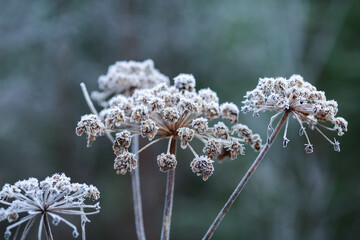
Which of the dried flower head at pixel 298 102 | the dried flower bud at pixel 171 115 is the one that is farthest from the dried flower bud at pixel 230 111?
the dried flower bud at pixel 171 115

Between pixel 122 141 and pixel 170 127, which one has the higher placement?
pixel 170 127

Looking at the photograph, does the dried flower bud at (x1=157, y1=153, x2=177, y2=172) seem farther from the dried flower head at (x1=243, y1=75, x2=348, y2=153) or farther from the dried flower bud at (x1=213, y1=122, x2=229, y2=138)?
the dried flower head at (x1=243, y1=75, x2=348, y2=153)

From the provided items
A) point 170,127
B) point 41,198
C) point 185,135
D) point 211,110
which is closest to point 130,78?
point 170,127

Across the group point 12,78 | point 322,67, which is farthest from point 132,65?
point 12,78

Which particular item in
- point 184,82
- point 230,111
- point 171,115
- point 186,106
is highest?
point 184,82

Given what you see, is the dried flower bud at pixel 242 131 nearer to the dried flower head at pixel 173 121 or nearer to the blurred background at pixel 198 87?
the dried flower head at pixel 173 121

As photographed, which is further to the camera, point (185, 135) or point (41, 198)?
point (185, 135)

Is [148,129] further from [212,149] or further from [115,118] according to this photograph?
[212,149]

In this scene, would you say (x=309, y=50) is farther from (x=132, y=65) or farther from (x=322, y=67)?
(x=132, y=65)
